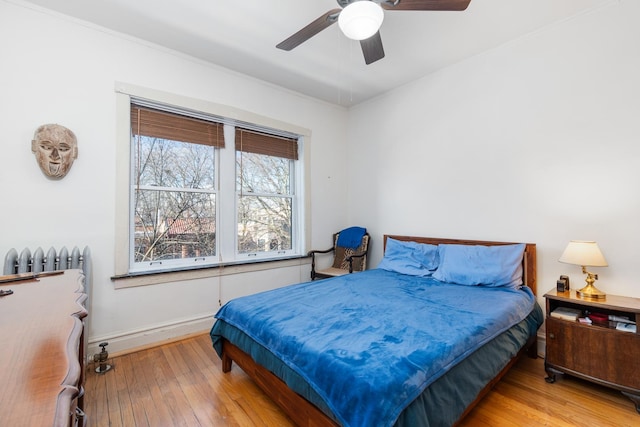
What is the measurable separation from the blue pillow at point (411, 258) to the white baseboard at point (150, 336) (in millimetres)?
2164

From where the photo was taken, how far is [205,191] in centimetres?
321

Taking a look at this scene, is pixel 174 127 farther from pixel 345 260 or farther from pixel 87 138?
pixel 345 260

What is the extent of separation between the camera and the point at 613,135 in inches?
90.2

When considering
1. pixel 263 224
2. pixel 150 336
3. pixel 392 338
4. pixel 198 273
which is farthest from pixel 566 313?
pixel 150 336

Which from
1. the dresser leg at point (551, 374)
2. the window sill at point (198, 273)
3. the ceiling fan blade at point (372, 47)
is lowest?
the dresser leg at point (551, 374)

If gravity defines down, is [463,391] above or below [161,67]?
below

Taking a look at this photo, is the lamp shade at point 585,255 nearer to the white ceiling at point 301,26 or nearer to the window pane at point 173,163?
the white ceiling at point 301,26

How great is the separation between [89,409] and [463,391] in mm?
2287

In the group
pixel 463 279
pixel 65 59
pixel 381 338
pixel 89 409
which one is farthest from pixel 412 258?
pixel 65 59

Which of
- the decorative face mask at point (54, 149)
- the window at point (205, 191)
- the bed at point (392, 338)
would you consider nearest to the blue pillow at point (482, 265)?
the bed at point (392, 338)

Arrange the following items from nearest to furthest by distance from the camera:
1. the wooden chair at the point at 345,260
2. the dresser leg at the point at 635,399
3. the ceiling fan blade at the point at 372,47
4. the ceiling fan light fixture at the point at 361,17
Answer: the ceiling fan light fixture at the point at 361,17 → the dresser leg at the point at 635,399 → the ceiling fan blade at the point at 372,47 → the wooden chair at the point at 345,260

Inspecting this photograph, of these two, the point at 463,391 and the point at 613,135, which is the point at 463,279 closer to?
the point at 463,391

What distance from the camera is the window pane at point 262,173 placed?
3.51 metres

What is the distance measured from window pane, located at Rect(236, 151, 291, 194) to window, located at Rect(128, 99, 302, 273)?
12 mm
